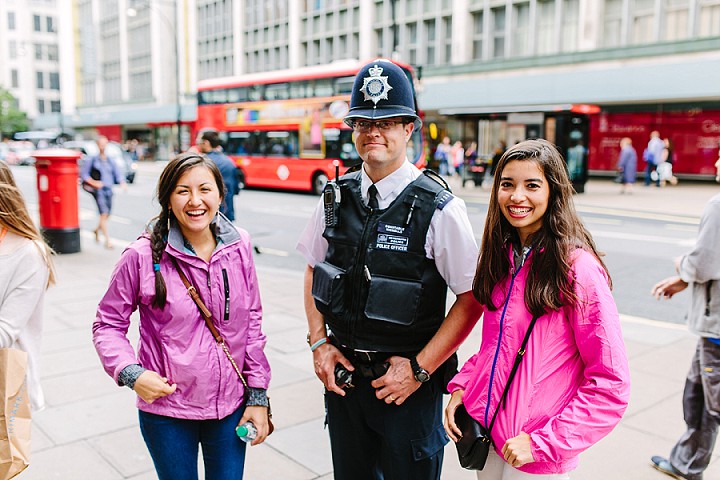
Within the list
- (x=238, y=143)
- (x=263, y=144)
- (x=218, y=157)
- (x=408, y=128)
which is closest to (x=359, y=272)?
(x=408, y=128)

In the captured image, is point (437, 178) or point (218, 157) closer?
point (437, 178)

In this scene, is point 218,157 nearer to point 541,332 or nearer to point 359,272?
point 359,272

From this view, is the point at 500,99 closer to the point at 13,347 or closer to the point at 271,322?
the point at 271,322

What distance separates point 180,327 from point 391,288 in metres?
0.77

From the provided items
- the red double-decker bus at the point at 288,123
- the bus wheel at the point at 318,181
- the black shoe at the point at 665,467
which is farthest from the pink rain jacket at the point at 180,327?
the bus wheel at the point at 318,181

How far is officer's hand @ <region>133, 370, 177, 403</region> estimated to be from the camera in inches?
86.2

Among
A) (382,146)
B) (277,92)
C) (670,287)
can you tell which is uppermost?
(277,92)

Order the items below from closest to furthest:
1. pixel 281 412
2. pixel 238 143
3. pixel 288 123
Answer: pixel 281 412 → pixel 288 123 → pixel 238 143

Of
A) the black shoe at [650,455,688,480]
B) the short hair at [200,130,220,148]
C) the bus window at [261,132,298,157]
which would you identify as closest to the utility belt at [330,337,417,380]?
the black shoe at [650,455,688,480]

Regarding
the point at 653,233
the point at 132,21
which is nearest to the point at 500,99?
the point at 653,233

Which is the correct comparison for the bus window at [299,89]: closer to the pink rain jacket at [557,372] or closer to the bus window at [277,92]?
the bus window at [277,92]

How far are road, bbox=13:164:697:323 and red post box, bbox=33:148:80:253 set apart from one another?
1213mm

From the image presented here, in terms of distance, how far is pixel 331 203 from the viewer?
245 cm

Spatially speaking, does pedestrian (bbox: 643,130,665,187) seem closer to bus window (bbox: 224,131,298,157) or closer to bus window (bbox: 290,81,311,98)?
bus window (bbox: 290,81,311,98)
